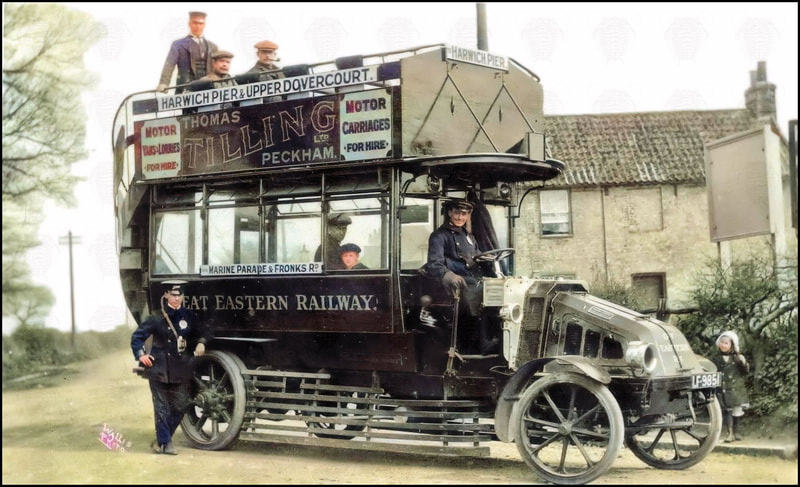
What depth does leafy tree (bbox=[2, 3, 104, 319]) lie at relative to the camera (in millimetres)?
10594

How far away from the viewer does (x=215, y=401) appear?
982 cm

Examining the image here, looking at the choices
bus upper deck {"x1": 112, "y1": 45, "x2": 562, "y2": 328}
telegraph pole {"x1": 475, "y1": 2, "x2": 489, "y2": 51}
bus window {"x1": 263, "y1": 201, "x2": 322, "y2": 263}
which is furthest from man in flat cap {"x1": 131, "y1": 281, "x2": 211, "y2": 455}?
telegraph pole {"x1": 475, "y1": 2, "x2": 489, "y2": 51}

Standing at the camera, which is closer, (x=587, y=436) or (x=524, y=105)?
(x=587, y=436)

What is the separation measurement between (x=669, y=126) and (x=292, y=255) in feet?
46.2

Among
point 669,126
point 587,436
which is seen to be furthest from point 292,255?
point 669,126

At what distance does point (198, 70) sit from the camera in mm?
10891

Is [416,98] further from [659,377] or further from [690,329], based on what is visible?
[690,329]

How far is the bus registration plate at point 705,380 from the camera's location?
780 centimetres

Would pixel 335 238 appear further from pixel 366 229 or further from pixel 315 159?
pixel 315 159

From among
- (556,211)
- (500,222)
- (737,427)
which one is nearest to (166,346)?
(500,222)

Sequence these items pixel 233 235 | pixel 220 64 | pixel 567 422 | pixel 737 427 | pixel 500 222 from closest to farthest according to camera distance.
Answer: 1. pixel 567 422
2. pixel 233 235
3. pixel 500 222
4. pixel 737 427
5. pixel 220 64

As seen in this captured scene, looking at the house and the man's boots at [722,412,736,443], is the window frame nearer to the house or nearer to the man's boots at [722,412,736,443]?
the house

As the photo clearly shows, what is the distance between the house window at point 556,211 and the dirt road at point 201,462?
36.1ft

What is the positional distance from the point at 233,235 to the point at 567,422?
4.16 meters
